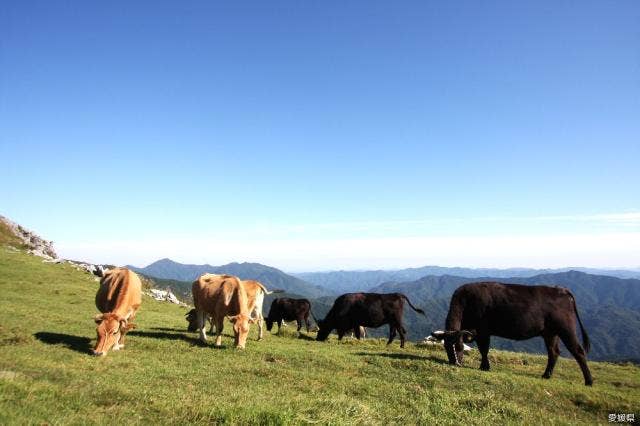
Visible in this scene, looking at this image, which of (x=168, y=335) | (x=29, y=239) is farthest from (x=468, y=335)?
(x=29, y=239)

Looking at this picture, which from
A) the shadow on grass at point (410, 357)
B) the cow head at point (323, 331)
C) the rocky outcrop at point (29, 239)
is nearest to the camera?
the shadow on grass at point (410, 357)

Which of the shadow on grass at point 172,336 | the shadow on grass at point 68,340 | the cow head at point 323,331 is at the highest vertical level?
the shadow on grass at point 68,340

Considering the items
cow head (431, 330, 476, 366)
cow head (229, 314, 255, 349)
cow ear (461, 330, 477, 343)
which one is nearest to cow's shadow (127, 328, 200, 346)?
→ cow head (229, 314, 255, 349)

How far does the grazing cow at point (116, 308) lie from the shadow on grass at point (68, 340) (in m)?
0.71

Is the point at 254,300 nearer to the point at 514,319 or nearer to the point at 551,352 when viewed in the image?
the point at 514,319

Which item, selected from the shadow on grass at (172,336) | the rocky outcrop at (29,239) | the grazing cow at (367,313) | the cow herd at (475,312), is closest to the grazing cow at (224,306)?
the cow herd at (475,312)

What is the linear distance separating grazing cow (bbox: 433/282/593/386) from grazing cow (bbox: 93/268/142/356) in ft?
35.4

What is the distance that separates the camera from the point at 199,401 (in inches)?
331

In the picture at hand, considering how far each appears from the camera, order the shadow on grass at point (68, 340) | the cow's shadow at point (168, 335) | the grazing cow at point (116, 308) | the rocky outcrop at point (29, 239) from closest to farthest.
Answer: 1. the grazing cow at point (116, 308)
2. the shadow on grass at point (68, 340)
3. the cow's shadow at point (168, 335)
4. the rocky outcrop at point (29, 239)

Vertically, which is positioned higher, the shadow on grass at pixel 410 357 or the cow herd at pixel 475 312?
the cow herd at pixel 475 312

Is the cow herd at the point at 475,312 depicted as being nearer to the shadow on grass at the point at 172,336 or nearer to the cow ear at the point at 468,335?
the cow ear at the point at 468,335

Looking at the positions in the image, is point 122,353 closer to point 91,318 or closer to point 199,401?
point 199,401

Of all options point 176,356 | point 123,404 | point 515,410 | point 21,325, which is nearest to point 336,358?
point 176,356

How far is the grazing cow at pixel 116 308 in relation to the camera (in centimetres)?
1298
